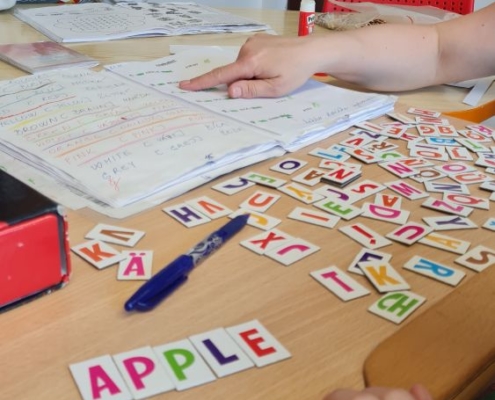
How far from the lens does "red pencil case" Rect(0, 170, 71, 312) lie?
0.46m

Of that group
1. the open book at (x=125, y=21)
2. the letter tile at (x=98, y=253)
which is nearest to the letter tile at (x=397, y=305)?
the letter tile at (x=98, y=253)

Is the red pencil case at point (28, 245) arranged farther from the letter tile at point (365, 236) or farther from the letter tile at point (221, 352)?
the letter tile at point (365, 236)

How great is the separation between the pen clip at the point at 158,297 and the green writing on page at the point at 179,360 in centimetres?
6

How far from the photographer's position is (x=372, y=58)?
100cm

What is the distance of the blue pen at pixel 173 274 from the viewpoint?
0.48 metres

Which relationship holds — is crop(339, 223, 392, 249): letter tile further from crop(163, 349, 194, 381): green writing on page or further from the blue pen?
crop(163, 349, 194, 381): green writing on page

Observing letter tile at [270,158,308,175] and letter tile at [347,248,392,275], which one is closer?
letter tile at [347,248,392,275]

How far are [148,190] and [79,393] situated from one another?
0.28 m

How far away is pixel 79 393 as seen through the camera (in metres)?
0.39

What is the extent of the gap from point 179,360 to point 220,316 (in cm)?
6

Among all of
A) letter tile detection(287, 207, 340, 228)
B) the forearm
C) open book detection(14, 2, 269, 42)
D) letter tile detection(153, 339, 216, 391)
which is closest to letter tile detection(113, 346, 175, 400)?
letter tile detection(153, 339, 216, 391)

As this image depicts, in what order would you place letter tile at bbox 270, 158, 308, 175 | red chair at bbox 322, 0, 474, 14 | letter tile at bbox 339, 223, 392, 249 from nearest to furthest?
letter tile at bbox 339, 223, 392, 249 → letter tile at bbox 270, 158, 308, 175 → red chair at bbox 322, 0, 474, 14

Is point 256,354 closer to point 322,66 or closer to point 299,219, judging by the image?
point 299,219

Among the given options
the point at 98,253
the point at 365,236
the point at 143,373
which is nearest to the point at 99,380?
the point at 143,373
